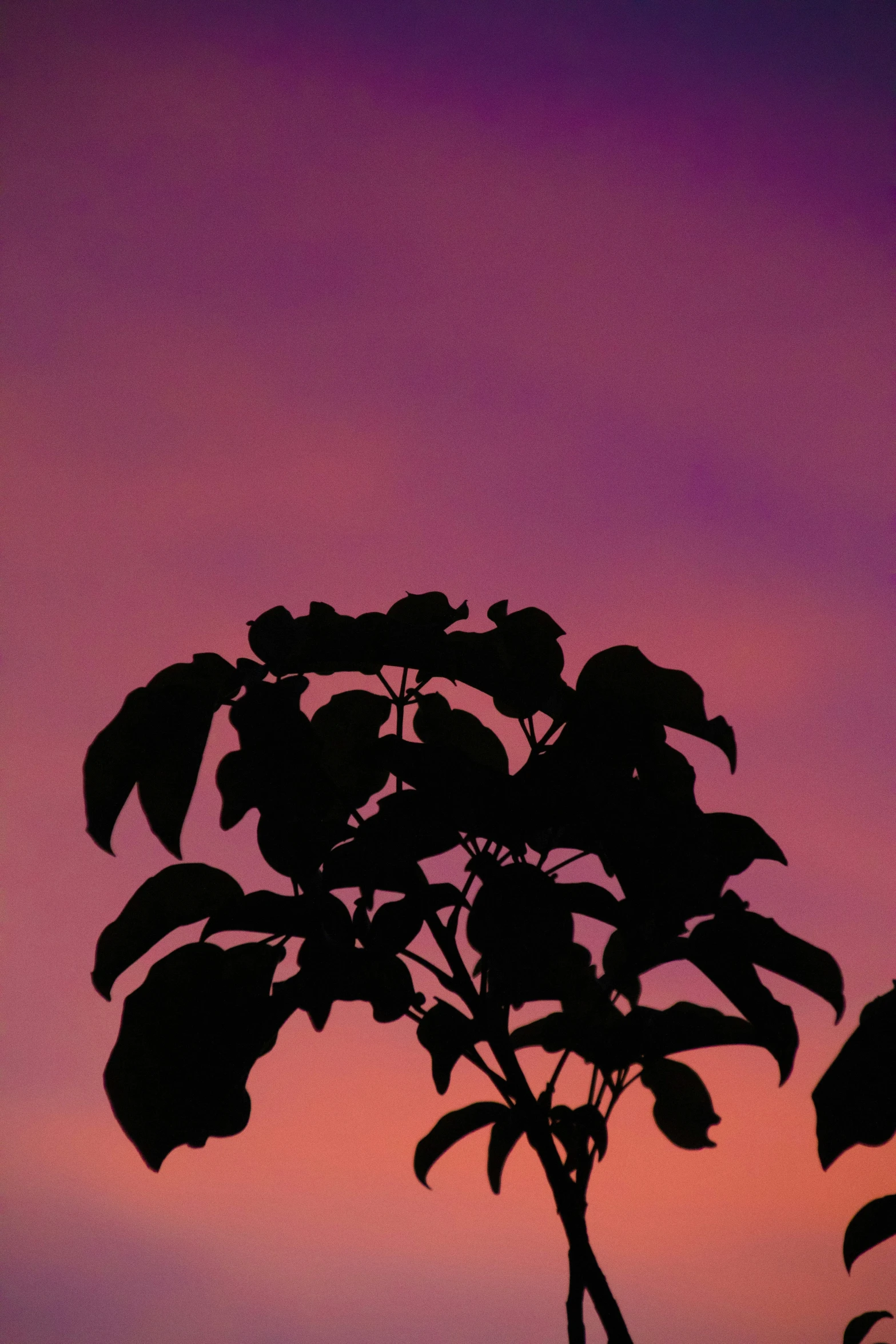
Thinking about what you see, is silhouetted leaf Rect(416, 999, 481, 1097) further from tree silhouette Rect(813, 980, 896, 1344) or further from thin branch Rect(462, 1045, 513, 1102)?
tree silhouette Rect(813, 980, 896, 1344)

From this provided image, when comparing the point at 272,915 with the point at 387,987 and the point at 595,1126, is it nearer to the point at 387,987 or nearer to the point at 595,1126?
the point at 387,987

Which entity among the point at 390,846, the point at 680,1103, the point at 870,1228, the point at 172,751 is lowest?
the point at 870,1228

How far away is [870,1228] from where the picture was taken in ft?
5.06

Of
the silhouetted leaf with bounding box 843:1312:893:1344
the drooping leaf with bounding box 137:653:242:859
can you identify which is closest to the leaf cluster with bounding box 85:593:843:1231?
the drooping leaf with bounding box 137:653:242:859

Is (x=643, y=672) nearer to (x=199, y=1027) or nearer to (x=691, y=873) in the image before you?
(x=691, y=873)

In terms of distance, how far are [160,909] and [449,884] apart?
467 millimetres

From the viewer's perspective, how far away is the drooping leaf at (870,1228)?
1.54m

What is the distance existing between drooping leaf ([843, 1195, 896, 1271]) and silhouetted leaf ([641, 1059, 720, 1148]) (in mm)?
349

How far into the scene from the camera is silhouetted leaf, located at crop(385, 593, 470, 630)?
171 centimetres

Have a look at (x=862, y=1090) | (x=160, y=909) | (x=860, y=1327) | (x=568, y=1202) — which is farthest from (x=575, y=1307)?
(x=160, y=909)

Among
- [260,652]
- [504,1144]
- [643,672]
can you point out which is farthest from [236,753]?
[504,1144]

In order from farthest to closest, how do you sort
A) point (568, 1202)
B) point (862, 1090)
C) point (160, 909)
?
1. point (160, 909)
2. point (568, 1202)
3. point (862, 1090)

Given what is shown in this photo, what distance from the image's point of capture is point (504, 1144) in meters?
1.86

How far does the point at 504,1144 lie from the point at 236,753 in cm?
86
